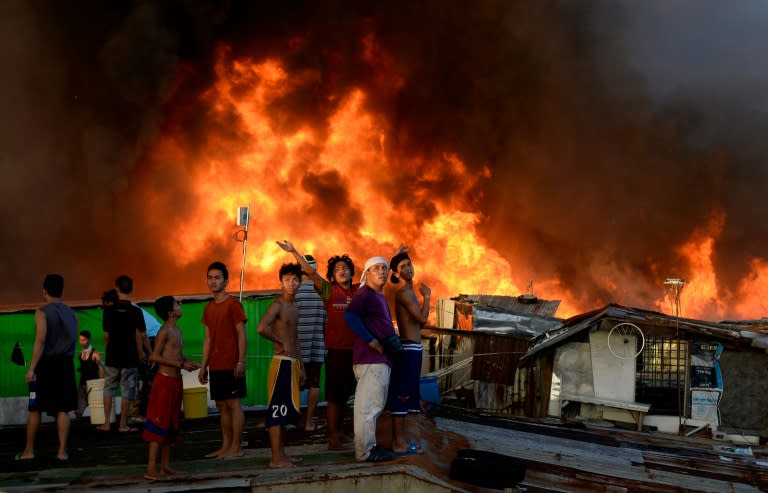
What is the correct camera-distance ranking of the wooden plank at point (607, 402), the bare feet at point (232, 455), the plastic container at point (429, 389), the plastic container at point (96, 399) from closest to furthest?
the bare feet at point (232, 455)
the plastic container at point (96, 399)
the plastic container at point (429, 389)
the wooden plank at point (607, 402)

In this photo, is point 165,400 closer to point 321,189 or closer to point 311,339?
point 311,339

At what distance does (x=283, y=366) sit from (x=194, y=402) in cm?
480

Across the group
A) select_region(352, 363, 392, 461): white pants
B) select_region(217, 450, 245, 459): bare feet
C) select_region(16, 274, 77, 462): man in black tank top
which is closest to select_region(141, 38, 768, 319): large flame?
select_region(16, 274, 77, 462): man in black tank top

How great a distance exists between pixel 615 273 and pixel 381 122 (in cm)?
1402

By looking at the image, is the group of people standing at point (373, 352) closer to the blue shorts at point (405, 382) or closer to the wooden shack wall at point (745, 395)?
the blue shorts at point (405, 382)

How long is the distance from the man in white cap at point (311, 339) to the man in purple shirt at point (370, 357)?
2115 millimetres

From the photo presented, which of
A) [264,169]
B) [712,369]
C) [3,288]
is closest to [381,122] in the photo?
[264,169]

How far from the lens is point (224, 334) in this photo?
7.26 metres

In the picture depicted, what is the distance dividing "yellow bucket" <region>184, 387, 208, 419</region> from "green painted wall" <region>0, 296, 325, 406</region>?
2.06 m

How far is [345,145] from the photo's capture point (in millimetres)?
35750

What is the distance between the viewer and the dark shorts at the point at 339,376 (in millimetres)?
7645

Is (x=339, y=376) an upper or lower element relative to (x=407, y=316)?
lower

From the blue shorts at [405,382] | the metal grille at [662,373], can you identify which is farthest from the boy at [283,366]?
the metal grille at [662,373]

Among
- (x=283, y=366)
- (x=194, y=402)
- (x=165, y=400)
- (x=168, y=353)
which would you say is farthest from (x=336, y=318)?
(x=194, y=402)
